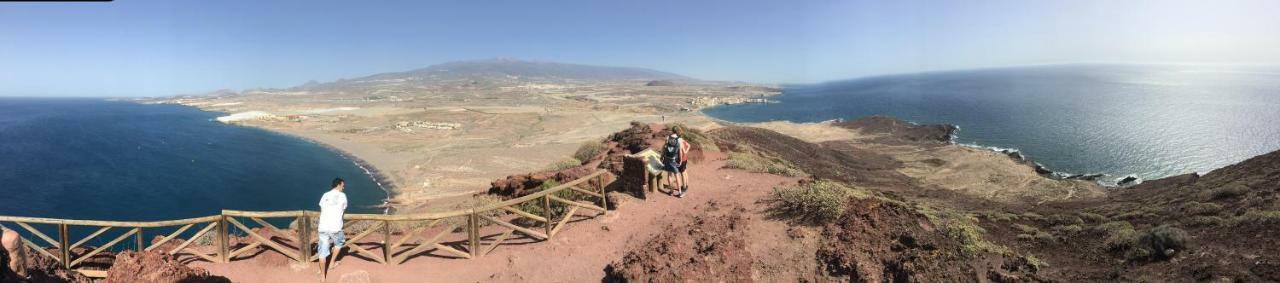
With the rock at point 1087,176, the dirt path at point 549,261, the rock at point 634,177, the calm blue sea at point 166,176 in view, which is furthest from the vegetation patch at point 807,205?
the rock at point 1087,176

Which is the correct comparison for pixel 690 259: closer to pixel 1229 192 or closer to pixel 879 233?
pixel 879 233

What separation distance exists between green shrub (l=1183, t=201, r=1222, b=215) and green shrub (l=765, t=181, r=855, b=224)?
1139cm

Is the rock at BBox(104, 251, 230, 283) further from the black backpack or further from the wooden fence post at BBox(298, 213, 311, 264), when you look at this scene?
the black backpack

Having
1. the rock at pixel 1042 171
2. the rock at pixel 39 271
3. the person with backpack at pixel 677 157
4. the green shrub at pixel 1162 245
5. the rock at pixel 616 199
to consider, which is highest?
the person with backpack at pixel 677 157

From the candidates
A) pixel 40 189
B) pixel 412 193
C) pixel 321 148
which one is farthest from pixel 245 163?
pixel 412 193

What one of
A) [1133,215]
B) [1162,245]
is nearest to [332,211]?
[1162,245]

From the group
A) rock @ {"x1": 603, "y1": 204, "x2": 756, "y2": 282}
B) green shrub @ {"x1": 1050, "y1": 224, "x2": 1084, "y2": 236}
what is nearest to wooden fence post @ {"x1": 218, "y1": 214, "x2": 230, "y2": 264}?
rock @ {"x1": 603, "y1": 204, "x2": 756, "y2": 282}

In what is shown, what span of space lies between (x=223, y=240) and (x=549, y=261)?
5748 millimetres

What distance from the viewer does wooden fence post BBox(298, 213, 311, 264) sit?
8.64 metres

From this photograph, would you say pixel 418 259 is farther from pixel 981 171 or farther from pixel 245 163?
pixel 245 163

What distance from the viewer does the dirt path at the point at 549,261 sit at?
883 centimetres

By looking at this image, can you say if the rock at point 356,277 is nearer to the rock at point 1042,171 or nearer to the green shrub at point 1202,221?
the green shrub at point 1202,221

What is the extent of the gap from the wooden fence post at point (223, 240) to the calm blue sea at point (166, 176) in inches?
907

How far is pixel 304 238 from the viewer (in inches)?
347
